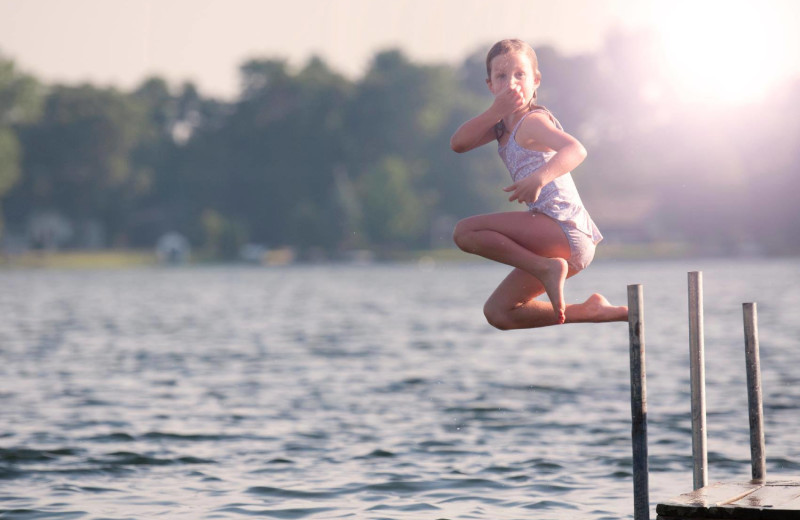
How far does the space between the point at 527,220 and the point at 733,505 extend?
2697mm

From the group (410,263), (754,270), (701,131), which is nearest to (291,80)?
(410,263)

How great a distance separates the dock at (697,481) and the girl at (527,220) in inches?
25.9

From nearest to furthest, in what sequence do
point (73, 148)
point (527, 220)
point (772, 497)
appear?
point (527, 220)
point (772, 497)
point (73, 148)

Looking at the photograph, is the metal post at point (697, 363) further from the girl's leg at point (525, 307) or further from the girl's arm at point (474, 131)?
the girl's arm at point (474, 131)

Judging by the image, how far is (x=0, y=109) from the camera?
134000 mm

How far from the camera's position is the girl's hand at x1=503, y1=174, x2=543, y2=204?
8406 millimetres

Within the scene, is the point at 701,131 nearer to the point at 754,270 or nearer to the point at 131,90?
the point at 754,270

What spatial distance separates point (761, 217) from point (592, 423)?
96746 mm

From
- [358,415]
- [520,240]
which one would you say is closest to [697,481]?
[520,240]

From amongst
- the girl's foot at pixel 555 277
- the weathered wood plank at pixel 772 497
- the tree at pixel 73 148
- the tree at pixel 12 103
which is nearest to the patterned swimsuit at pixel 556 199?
the girl's foot at pixel 555 277

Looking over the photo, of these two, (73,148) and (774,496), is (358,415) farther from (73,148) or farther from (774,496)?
(73,148)

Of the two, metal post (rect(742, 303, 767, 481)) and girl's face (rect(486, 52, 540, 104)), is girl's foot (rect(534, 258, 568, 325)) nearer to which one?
girl's face (rect(486, 52, 540, 104))

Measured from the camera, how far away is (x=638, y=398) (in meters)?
9.95

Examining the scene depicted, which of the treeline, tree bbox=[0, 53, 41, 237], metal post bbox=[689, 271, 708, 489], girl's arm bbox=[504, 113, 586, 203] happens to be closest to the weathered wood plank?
metal post bbox=[689, 271, 708, 489]
